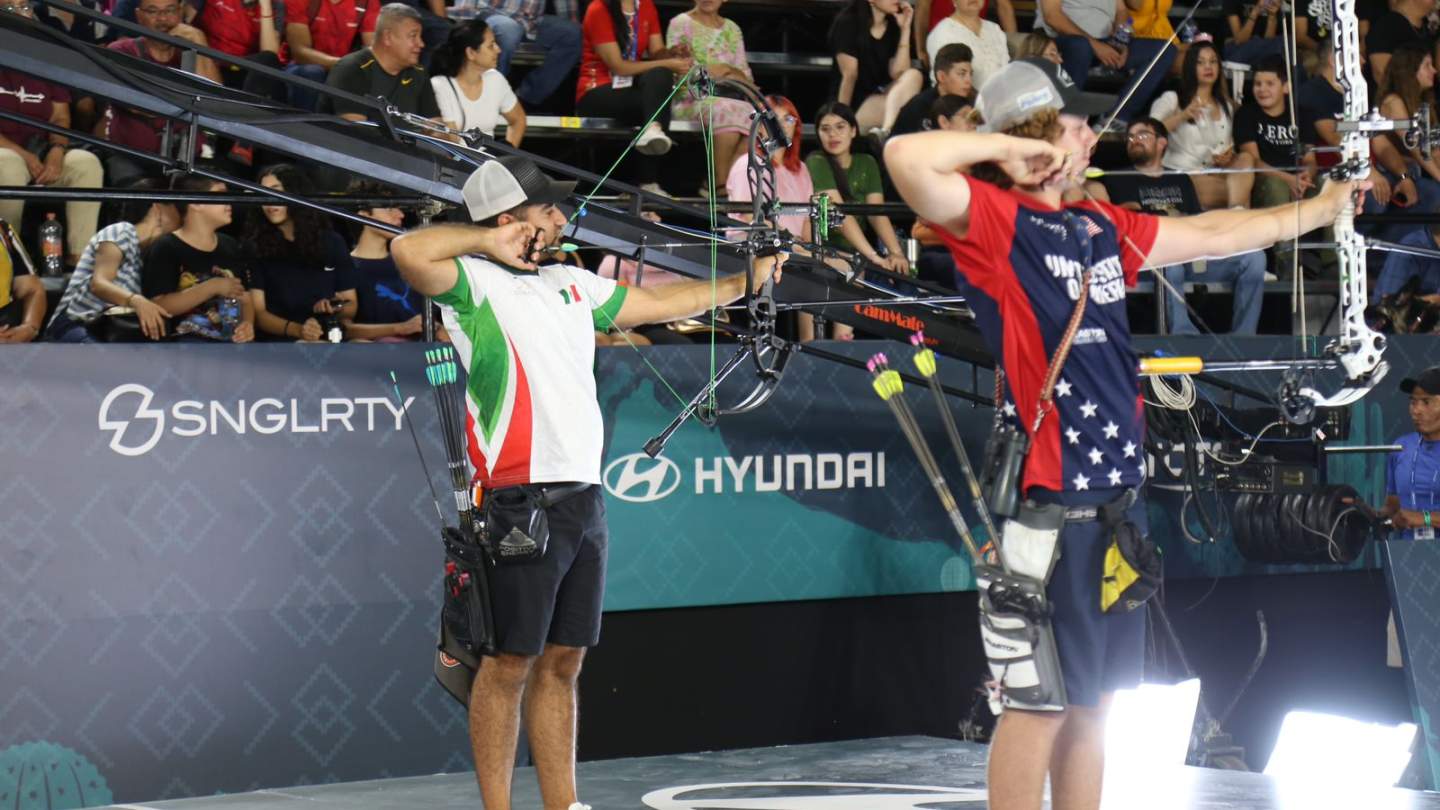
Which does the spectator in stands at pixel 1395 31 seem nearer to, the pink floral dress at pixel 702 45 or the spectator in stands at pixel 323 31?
the pink floral dress at pixel 702 45

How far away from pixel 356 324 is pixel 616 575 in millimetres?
1234

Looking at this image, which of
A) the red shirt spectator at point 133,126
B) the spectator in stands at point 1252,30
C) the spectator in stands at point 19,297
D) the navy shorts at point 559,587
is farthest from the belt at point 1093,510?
the spectator in stands at point 1252,30

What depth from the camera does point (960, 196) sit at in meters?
3.46

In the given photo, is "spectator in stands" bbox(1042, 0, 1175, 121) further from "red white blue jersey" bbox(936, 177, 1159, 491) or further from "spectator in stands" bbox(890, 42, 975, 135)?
"red white blue jersey" bbox(936, 177, 1159, 491)

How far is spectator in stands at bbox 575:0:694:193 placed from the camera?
27.0ft

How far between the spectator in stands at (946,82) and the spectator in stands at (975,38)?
439mm

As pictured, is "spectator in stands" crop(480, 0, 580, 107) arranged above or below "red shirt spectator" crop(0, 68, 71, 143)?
above

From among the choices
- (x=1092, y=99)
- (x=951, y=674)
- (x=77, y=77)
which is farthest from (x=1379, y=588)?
(x=77, y=77)

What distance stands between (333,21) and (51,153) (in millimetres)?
1489

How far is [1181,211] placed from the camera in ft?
26.3

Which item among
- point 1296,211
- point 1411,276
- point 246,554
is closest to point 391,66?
point 246,554

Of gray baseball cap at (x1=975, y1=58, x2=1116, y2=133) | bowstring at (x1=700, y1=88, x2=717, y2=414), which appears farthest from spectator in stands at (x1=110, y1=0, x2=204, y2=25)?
gray baseball cap at (x1=975, y1=58, x2=1116, y2=133)

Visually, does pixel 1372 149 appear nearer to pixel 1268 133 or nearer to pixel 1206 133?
pixel 1268 133

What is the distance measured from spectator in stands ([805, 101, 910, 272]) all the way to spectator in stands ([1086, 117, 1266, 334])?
907mm
